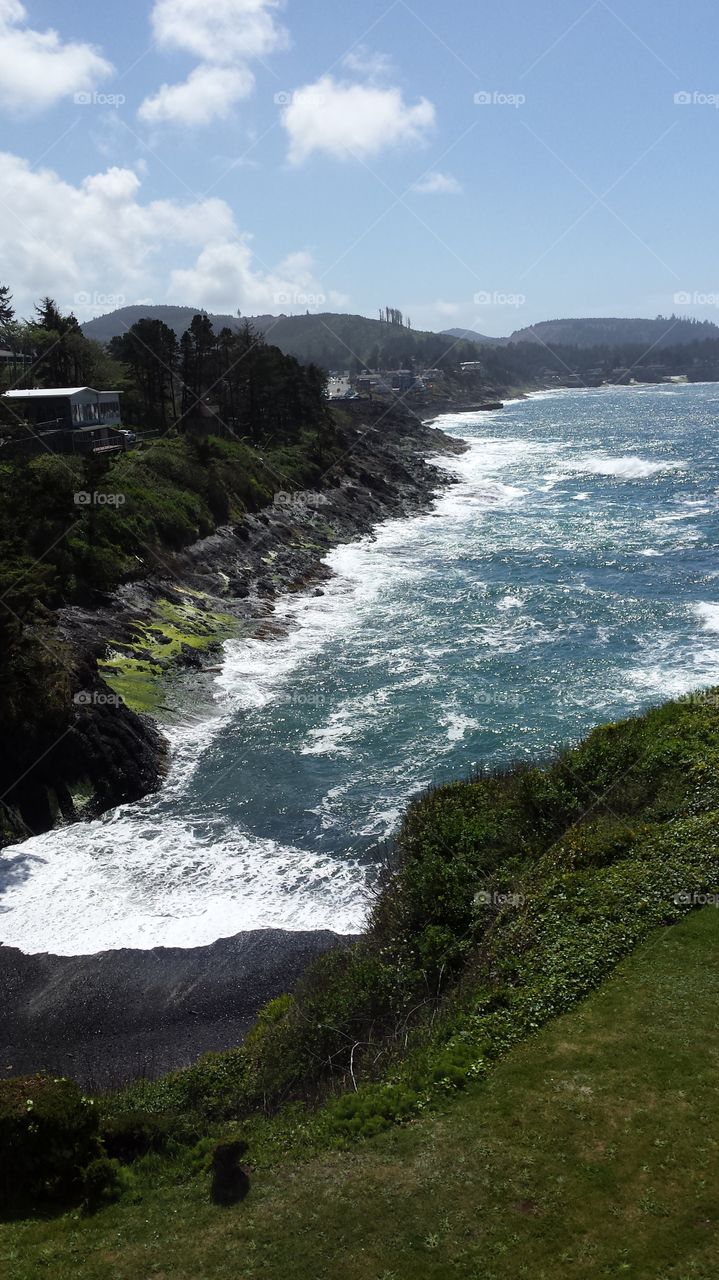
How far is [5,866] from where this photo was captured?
2617cm

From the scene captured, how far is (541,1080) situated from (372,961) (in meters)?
5.33

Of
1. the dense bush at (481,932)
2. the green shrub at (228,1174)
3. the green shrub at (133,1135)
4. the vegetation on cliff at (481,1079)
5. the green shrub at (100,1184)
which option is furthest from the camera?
the dense bush at (481,932)

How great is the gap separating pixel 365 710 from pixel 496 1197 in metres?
25.6

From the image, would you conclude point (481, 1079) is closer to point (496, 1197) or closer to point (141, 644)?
point (496, 1197)

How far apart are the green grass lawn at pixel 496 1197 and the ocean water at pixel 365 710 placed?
9.92m

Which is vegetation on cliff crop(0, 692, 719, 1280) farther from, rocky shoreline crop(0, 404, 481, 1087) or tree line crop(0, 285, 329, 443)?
tree line crop(0, 285, 329, 443)

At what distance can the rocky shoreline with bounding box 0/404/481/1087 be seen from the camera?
62.9 feet

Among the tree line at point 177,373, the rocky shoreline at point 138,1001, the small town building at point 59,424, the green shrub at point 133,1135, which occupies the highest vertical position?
the tree line at point 177,373

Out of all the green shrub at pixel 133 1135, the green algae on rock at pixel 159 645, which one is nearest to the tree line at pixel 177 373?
the green algae on rock at pixel 159 645

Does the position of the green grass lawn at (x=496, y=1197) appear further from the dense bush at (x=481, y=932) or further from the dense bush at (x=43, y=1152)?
the dense bush at (x=481, y=932)

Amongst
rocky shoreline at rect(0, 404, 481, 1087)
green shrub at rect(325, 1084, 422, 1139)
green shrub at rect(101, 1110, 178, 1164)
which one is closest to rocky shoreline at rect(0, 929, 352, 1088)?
rocky shoreline at rect(0, 404, 481, 1087)

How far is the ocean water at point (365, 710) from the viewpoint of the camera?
80.3 ft

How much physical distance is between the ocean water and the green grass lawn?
9919mm

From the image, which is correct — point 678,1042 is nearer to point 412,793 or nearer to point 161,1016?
point 161,1016
